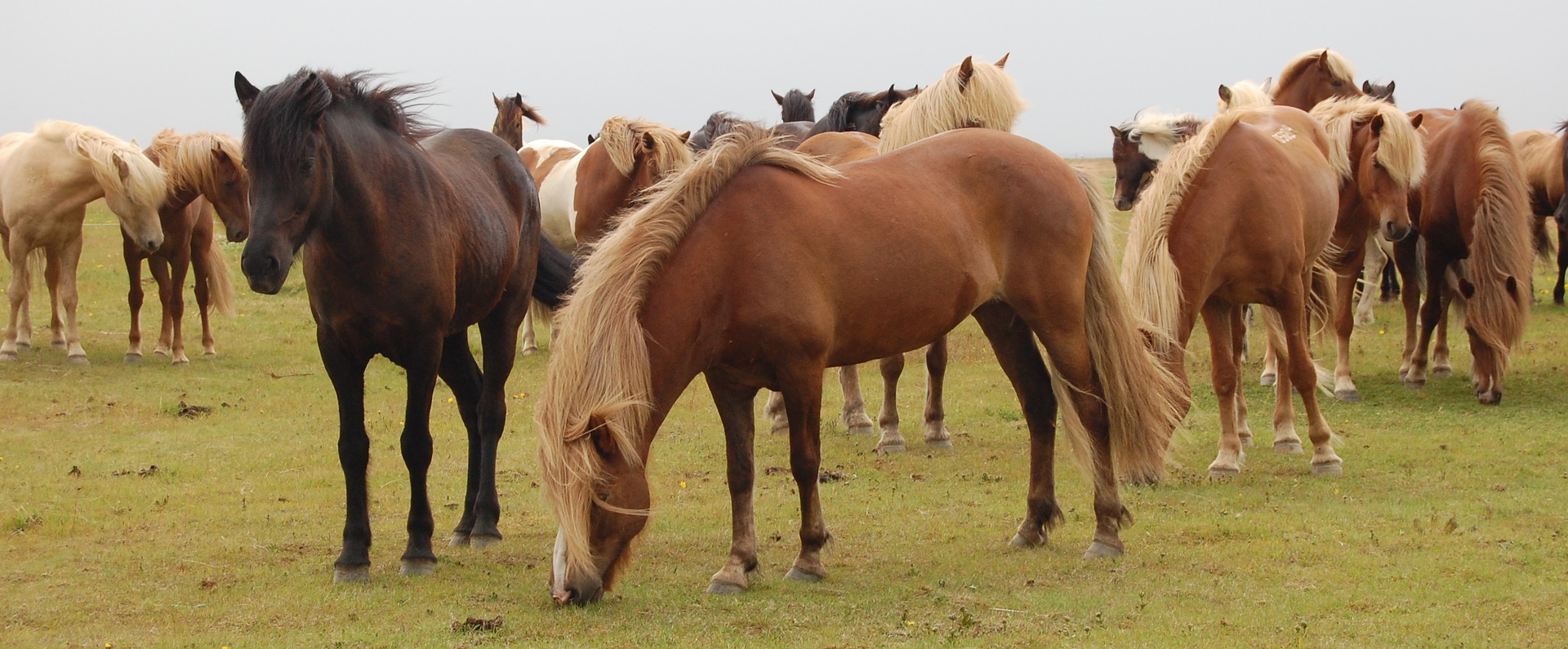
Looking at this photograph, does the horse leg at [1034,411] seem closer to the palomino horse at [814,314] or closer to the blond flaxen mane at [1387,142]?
the palomino horse at [814,314]

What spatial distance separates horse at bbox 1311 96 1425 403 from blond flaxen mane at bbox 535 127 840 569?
18.6 ft

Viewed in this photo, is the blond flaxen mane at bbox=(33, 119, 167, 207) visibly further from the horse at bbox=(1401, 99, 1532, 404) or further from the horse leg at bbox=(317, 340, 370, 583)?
the horse at bbox=(1401, 99, 1532, 404)

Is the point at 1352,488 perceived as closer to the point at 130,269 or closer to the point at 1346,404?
the point at 1346,404

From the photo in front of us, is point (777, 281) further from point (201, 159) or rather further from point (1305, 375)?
point (201, 159)

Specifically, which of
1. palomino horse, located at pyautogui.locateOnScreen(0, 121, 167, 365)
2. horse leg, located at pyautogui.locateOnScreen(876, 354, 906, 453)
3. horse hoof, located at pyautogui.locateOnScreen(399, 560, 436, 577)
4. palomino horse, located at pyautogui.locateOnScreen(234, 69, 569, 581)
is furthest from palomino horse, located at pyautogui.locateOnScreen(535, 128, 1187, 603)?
palomino horse, located at pyautogui.locateOnScreen(0, 121, 167, 365)

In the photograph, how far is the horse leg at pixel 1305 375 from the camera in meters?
7.27

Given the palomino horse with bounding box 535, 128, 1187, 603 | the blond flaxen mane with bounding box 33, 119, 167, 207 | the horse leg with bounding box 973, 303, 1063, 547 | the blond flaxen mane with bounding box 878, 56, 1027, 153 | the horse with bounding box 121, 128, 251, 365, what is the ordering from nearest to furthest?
the palomino horse with bounding box 535, 128, 1187, 603, the horse leg with bounding box 973, 303, 1063, 547, the blond flaxen mane with bounding box 878, 56, 1027, 153, the horse with bounding box 121, 128, 251, 365, the blond flaxen mane with bounding box 33, 119, 167, 207

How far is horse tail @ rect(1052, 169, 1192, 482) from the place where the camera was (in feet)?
18.4

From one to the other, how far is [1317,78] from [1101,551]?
8.28 meters

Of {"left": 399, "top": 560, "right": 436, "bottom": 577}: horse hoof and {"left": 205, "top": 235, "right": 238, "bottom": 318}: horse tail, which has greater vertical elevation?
{"left": 399, "top": 560, "right": 436, "bottom": 577}: horse hoof

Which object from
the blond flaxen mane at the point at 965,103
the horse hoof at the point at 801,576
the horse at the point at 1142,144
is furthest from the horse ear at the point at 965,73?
the horse hoof at the point at 801,576

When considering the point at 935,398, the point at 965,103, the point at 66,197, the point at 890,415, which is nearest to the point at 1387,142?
the point at 965,103

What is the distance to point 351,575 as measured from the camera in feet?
17.0

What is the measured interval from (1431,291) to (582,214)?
264 inches
